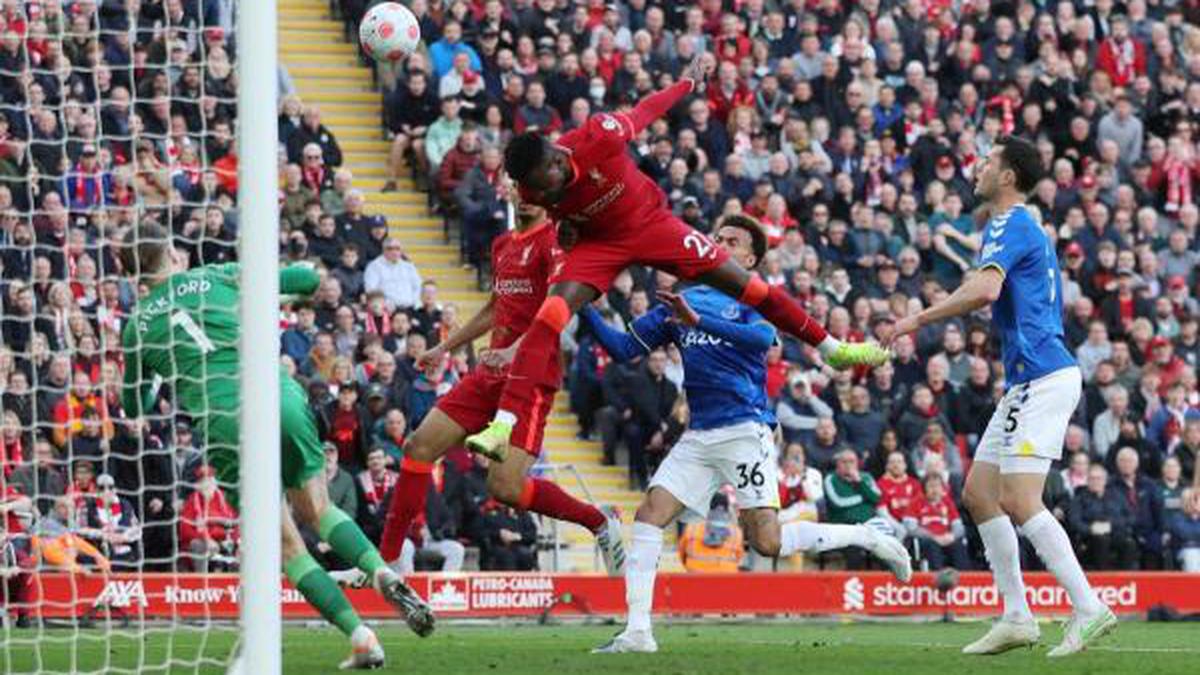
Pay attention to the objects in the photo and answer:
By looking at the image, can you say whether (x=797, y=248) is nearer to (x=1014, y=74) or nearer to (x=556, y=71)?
(x=556, y=71)

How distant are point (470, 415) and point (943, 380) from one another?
10.9 meters

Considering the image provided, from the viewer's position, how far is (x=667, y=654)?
1439 cm

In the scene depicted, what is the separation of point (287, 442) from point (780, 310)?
3.23m

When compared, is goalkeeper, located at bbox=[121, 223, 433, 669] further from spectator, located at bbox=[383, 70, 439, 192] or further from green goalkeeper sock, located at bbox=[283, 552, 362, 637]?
spectator, located at bbox=[383, 70, 439, 192]

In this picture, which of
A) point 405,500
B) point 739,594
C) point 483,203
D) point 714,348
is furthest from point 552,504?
point 483,203

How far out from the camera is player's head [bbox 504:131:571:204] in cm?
1400

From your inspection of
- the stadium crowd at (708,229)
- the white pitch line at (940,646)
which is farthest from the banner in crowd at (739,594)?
the white pitch line at (940,646)

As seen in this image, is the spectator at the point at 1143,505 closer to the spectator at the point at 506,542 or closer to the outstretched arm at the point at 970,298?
the spectator at the point at 506,542

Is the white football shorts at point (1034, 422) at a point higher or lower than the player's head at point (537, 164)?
lower

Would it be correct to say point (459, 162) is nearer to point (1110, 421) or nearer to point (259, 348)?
point (1110, 421)

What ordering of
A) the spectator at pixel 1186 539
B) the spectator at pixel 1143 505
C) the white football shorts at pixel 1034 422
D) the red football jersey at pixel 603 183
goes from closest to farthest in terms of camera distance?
the white football shorts at pixel 1034 422, the red football jersey at pixel 603 183, the spectator at pixel 1186 539, the spectator at pixel 1143 505

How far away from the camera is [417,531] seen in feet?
73.6

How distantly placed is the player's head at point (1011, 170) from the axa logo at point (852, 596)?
8.26m

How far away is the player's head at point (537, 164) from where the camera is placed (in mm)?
14000
